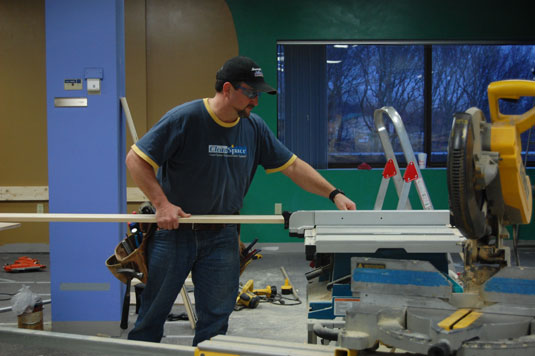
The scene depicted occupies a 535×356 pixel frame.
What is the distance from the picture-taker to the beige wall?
6.37 m

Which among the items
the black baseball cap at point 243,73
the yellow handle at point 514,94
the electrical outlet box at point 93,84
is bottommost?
the yellow handle at point 514,94

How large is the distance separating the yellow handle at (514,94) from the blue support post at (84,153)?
250 centimetres

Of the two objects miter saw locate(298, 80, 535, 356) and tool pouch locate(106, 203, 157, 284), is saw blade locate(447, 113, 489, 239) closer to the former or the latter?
miter saw locate(298, 80, 535, 356)

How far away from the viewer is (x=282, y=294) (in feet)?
14.8

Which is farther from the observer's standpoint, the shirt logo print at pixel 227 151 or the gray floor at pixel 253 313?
the gray floor at pixel 253 313

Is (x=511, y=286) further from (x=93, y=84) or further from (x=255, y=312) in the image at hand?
(x=93, y=84)

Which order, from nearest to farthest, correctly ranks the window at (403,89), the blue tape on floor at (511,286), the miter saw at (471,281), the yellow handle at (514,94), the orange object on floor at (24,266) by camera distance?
1. the miter saw at (471,281)
2. the blue tape on floor at (511,286)
3. the yellow handle at (514,94)
4. the orange object on floor at (24,266)
5. the window at (403,89)

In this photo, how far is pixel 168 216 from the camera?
2.24 meters

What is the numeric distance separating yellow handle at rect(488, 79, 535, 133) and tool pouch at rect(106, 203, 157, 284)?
57.8 inches

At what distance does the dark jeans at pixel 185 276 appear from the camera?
2369 millimetres

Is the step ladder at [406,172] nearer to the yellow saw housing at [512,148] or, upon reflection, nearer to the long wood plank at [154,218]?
the long wood plank at [154,218]

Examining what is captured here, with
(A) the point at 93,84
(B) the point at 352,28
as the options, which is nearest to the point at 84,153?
(A) the point at 93,84

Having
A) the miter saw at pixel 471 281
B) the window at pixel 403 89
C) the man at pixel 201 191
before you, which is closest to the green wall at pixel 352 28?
the window at pixel 403 89

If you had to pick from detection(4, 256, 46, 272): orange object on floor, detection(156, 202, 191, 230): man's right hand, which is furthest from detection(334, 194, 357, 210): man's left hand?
detection(4, 256, 46, 272): orange object on floor
